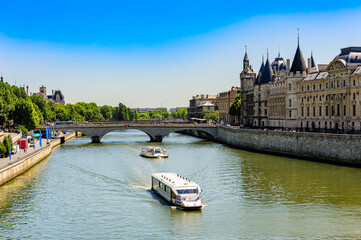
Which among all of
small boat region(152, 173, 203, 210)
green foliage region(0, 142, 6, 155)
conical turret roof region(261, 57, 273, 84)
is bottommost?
small boat region(152, 173, 203, 210)

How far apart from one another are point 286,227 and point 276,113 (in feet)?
233

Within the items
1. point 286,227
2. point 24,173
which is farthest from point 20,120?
point 286,227

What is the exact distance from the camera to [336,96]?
252 feet

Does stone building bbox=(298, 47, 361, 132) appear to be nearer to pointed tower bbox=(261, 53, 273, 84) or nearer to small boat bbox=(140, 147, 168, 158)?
pointed tower bbox=(261, 53, 273, 84)

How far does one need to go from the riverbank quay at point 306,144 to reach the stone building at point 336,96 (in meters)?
8.34

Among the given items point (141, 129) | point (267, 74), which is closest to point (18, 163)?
point (141, 129)

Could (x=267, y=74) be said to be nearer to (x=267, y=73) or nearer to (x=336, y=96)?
(x=267, y=73)

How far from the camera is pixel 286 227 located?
3238 cm

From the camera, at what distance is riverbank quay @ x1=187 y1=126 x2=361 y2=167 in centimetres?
6125

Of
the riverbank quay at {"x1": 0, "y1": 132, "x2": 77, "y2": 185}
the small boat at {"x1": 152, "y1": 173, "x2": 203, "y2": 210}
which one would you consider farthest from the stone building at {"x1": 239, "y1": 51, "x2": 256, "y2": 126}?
the small boat at {"x1": 152, "y1": 173, "x2": 203, "y2": 210}

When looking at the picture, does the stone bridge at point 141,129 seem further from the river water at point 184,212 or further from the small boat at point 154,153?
the river water at point 184,212

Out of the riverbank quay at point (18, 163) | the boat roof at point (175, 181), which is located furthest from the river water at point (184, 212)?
the boat roof at point (175, 181)

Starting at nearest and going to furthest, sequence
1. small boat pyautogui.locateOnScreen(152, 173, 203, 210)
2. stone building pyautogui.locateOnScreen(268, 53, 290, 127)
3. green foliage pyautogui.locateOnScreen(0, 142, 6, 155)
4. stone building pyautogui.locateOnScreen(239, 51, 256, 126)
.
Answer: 1. small boat pyautogui.locateOnScreen(152, 173, 203, 210)
2. green foliage pyautogui.locateOnScreen(0, 142, 6, 155)
3. stone building pyautogui.locateOnScreen(268, 53, 290, 127)
4. stone building pyautogui.locateOnScreen(239, 51, 256, 126)

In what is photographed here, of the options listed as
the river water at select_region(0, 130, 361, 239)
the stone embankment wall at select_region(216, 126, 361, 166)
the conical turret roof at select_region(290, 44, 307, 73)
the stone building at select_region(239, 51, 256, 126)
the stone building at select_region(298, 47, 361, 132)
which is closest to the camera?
the river water at select_region(0, 130, 361, 239)
